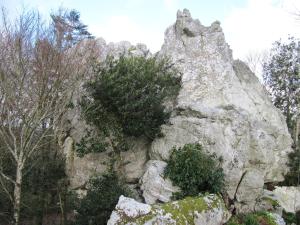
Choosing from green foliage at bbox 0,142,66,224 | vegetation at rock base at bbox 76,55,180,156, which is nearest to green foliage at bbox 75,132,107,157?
vegetation at rock base at bbox 76,55,180,156

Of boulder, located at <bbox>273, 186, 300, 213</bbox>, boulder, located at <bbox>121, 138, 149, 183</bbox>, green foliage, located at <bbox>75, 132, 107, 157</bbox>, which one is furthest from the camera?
boulder, located at <bbox>273, 186, 300, 213</bbox>

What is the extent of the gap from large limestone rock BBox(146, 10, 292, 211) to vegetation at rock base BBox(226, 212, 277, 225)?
84 centimetres

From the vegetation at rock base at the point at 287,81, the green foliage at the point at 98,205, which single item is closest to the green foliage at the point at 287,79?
the vegetation at rock base at the point at 287,81

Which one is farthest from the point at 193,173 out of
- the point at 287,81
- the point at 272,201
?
the point at 287,81

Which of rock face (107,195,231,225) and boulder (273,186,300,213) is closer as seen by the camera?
rock face (107,195,231,225)

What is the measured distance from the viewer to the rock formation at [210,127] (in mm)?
14484

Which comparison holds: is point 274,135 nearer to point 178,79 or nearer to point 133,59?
point 178,79

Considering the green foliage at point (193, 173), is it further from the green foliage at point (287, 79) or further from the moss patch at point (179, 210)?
the green foliage at point (287, 79)

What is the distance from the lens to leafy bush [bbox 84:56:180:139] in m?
13.7

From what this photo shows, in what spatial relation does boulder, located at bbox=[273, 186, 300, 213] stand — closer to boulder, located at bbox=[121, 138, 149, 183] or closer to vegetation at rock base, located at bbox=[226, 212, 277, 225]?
vegetation at rock base, located at bbox=[226, 212, 277, 225]

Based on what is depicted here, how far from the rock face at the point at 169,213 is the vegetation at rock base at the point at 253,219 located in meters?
1.50

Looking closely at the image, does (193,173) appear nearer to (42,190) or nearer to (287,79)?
(42,190)

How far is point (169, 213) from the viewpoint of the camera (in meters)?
10.4

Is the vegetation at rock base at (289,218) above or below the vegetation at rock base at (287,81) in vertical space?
below
